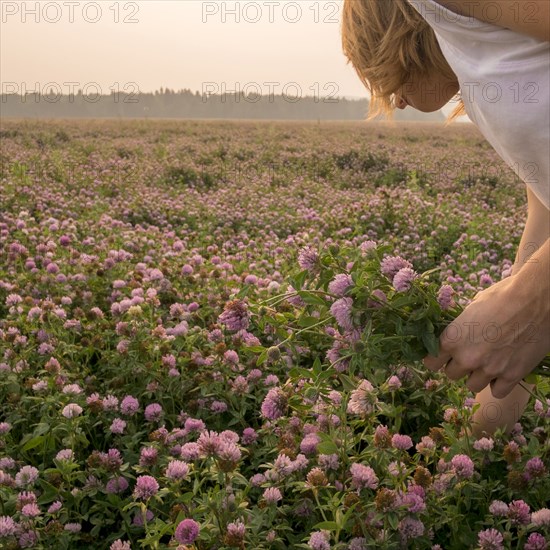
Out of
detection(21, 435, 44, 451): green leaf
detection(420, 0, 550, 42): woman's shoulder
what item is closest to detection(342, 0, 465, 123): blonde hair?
detection(420, 0, 550, 42): woman's shoulder

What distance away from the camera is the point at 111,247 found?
4805 millimetres

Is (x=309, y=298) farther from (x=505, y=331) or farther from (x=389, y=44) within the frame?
(x=389, y=44)

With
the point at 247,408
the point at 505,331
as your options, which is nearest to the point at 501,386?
the point at 505,331

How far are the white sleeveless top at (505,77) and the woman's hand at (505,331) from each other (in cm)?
23

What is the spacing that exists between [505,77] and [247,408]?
5.52 feet

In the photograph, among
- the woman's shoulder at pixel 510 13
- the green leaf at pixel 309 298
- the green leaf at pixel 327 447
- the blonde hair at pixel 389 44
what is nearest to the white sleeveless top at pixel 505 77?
the woman's shoulder at pixel 510 13

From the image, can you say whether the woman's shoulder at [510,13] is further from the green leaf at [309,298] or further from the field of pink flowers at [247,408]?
the green leaf at [309,298]

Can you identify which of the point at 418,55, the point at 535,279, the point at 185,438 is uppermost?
the point at 418,55

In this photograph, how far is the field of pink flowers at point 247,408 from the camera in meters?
1.82

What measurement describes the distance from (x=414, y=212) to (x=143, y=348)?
3902mm

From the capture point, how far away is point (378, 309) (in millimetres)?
1767

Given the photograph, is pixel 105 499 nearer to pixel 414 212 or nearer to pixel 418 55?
pixel 418 55

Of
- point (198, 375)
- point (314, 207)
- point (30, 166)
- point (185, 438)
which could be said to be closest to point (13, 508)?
point (185, 438)

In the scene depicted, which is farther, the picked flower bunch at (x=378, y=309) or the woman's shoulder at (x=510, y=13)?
the picked flower bunch at (x=378, y=309)
